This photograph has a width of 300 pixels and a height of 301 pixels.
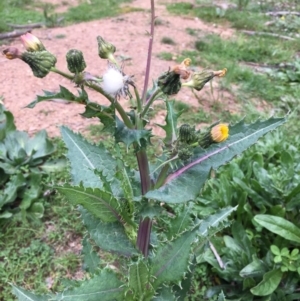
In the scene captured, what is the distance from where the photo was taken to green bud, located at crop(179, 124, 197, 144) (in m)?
1.22

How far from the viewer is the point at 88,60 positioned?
16.6ft

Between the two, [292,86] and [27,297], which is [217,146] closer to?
[27,297]

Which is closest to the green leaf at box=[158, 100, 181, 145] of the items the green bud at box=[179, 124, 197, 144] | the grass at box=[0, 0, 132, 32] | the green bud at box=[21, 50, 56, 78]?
the green bud at box=[179, 124, 197, 144]

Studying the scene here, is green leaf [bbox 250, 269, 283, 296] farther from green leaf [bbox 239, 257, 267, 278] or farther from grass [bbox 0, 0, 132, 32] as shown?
grass [bbox 0, 0, 132, 32]

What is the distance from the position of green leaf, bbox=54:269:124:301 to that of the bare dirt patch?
7.36 ft

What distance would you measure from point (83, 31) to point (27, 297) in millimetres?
4905

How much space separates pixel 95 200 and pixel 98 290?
0.34 m

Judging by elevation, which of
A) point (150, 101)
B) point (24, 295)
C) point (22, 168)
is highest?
point (150, 101)

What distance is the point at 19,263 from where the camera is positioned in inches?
105

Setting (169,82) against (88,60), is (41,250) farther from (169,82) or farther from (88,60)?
(88,60)

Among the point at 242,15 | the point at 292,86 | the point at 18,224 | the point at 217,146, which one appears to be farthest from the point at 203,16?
the point at 217,146

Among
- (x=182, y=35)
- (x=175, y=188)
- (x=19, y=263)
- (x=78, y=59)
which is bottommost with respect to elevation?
(x=19, y=263)

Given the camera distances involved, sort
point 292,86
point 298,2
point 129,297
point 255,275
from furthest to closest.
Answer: point 298,2 < point 292,86 < point 255,275 < point 129,297

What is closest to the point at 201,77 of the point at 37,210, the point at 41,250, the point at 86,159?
the point at 86,159
